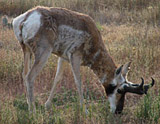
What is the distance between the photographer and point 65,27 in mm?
6414

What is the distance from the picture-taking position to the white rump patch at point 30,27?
19.4 feet

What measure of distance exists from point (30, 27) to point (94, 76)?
257cm

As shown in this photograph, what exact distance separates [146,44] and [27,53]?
14.7 ft

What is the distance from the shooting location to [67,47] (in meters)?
6.54

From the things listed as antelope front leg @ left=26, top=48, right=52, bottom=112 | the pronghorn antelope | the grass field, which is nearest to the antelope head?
the pronghorn antelope

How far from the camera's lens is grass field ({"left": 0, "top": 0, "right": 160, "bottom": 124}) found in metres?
5.52

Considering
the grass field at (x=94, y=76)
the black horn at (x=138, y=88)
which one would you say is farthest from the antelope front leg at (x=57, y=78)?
the black horn at (x=138, y=88)

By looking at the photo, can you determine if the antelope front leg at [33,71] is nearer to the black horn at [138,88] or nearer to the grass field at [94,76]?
the grass field at [94,76]

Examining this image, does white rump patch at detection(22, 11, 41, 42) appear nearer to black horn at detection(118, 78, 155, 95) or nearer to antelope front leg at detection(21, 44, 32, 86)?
antelope front leg at detection(21, 44, 32, 86)

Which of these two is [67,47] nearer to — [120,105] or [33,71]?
[33,71]

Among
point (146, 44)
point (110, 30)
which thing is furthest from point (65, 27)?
point (110, 30)

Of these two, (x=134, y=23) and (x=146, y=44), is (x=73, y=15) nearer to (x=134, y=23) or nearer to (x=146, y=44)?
(x=146, y=44)

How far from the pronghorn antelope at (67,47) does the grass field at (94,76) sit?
336mm

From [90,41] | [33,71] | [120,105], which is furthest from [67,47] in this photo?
[120,105]
